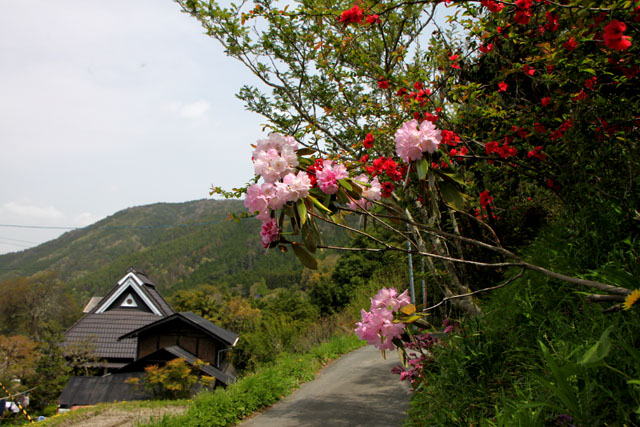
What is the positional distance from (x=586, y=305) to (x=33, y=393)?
25327 millimetres

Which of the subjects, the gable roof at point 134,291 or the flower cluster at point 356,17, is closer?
the flower cluster at point 356,17

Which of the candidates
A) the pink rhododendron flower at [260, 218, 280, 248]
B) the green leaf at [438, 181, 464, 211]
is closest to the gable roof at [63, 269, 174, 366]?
the pink rhododendron flower at [260, 218, 280, 248]

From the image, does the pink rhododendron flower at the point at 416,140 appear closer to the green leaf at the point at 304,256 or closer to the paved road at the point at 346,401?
the green leaf at the point at 304,256

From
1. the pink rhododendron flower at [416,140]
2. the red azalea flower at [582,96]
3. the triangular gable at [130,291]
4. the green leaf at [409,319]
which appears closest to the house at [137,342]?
the triangular gable at [130,291]

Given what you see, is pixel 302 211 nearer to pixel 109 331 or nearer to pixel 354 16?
pixel 354 16

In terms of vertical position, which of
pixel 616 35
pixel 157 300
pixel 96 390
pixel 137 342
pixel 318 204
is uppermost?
pixel 616 35

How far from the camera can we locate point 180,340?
17.6 meters

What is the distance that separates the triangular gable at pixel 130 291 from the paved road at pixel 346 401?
18704 mm

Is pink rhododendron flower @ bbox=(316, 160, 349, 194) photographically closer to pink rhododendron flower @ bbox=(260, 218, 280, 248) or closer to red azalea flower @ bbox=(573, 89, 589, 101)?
pink rhododendron flower @ bbox=(260, 218, 280, 248)

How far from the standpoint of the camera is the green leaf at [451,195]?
82.1 inches

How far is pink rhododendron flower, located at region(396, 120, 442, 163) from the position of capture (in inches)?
77.3

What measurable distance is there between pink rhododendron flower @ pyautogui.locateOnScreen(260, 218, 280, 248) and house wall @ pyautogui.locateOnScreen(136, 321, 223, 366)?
653 inches

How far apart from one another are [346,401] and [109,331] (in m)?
20.8

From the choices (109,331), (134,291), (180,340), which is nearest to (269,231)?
(180,340)
